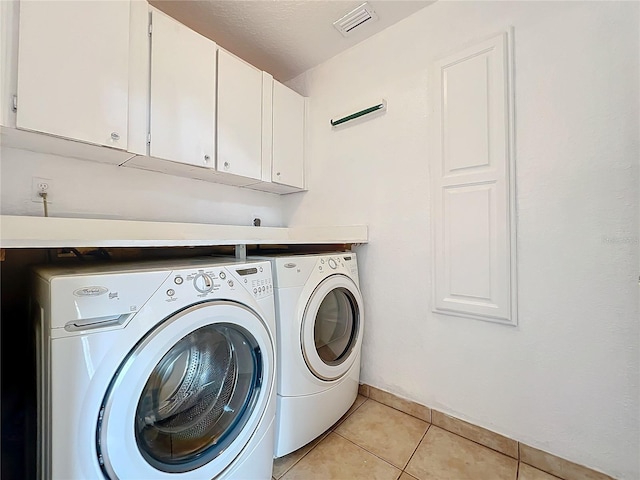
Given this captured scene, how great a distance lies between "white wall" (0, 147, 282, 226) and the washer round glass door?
3.38ft

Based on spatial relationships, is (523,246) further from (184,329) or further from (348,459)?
(184,329)

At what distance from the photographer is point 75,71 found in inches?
42.8

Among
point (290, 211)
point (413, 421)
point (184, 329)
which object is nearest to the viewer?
point (184, 329)

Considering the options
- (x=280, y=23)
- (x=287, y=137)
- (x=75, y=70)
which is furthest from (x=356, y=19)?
(x=75, y=70)

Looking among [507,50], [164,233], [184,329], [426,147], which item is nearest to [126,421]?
[184,329]

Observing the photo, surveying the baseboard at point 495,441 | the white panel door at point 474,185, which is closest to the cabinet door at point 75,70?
the white panel door at point 474,185

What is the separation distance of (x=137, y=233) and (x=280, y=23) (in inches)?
57.9

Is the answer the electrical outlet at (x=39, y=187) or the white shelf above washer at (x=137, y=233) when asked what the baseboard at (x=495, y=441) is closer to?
the white shelf above washer at (x=137, y=233)

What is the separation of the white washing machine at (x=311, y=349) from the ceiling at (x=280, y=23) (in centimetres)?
138

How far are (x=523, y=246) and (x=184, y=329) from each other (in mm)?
1406

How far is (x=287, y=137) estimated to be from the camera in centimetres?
201

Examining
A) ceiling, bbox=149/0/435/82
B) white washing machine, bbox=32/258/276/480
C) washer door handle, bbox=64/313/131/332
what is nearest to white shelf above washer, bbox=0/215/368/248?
white washing machine, bbox=32/258/276/480

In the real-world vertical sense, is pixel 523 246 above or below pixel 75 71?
below

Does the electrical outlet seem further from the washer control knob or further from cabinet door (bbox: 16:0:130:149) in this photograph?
the washer control knob
